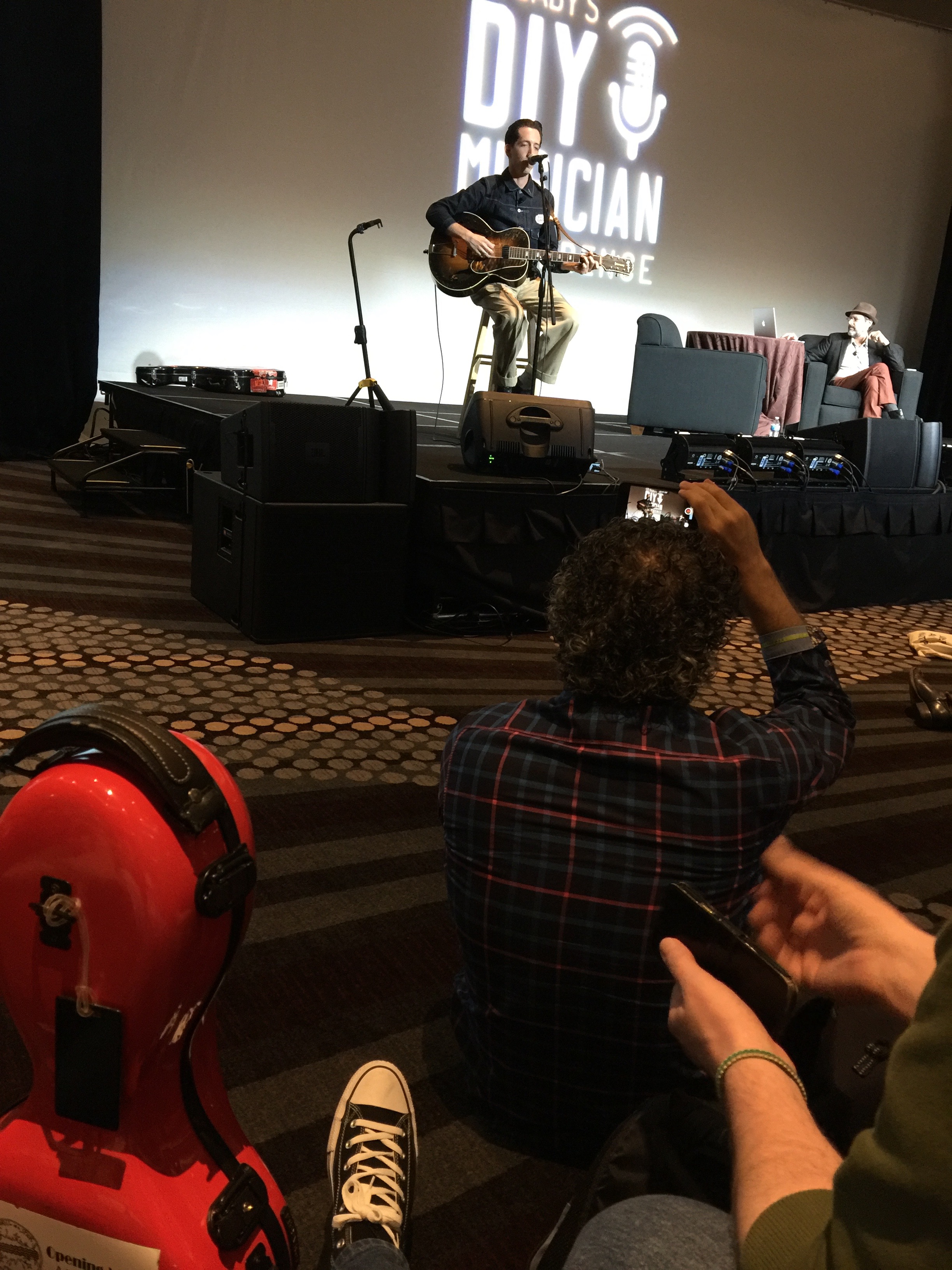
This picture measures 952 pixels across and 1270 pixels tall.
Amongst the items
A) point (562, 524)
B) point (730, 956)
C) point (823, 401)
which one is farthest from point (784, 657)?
point (823, 401)

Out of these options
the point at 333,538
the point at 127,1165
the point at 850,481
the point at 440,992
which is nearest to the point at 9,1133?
the point at 127,1165

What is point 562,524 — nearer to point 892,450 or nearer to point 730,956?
point 892,450

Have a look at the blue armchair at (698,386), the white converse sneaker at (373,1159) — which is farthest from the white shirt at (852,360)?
the white converse sneaker at (373,1159)

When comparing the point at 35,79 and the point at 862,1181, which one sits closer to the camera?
the point at 862,1181

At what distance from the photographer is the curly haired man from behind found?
0.99 meters

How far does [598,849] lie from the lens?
38.9 inches

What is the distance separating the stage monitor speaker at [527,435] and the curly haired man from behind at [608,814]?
229 centimetres

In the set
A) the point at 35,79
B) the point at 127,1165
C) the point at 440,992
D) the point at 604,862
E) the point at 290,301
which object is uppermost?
the point at 35,79

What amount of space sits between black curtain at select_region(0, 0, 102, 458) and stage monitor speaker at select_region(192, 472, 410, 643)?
286 centimetres

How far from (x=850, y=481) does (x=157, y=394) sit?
11.1 ft

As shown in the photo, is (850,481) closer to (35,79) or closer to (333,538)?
(333,538)

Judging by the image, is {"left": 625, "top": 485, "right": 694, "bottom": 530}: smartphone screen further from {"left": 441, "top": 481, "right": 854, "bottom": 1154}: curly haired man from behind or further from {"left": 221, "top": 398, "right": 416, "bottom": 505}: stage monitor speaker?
{"left": 441, "top": 481, "right": 854, "bottom": 1154}: curly haired man from behind

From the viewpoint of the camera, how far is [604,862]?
99 cm

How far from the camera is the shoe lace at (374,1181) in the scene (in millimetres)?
972
